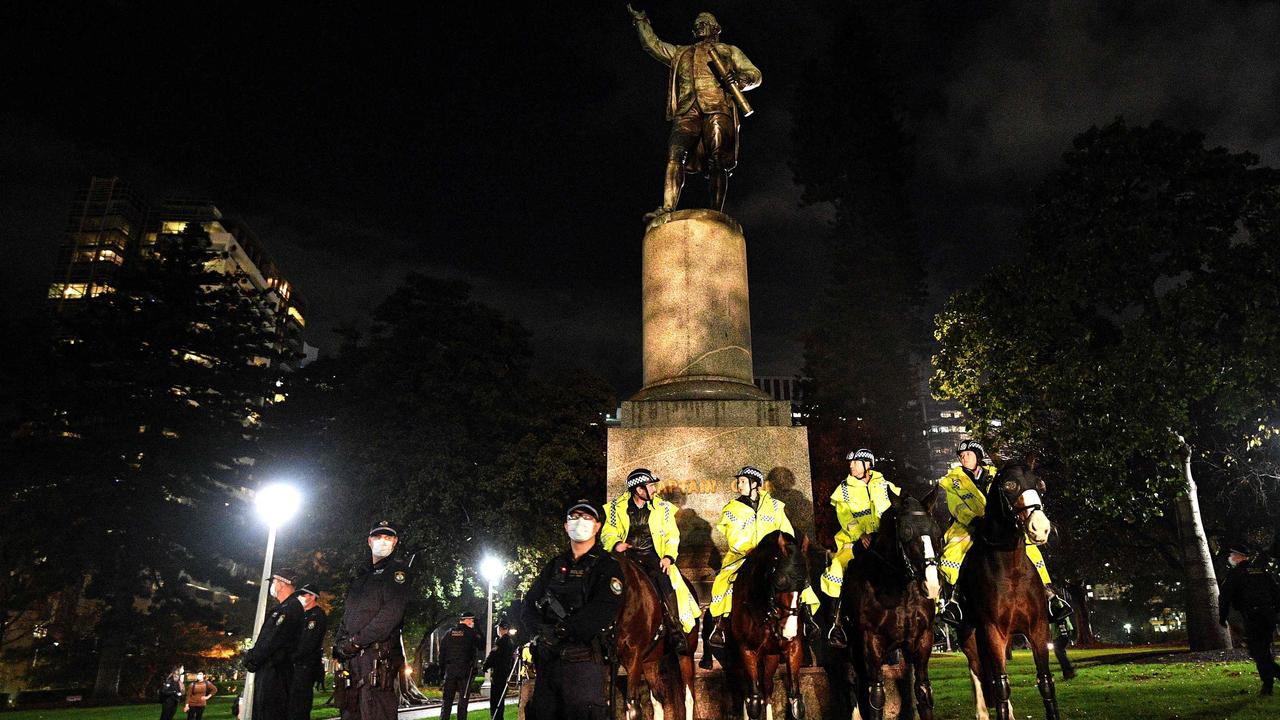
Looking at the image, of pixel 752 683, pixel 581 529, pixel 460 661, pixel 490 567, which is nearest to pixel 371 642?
pixel 581 529

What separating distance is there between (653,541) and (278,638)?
4.08m

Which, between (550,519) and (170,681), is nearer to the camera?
(170,681)

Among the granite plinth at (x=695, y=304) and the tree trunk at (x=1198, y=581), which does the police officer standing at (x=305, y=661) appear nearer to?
the granite plinth at (x=695, y=304)

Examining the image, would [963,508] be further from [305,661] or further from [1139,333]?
[1139,333]

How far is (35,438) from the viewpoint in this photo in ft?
95.6

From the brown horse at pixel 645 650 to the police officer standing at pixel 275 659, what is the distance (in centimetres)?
392

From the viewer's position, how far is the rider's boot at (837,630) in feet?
24.2

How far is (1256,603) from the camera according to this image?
10.8 meters

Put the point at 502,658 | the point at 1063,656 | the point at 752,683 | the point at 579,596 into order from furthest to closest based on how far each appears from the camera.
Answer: the point at 1063,656 → the point at 502,658 → the point at 752,683 → the point at 579,596

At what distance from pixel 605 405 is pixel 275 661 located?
2802 cm

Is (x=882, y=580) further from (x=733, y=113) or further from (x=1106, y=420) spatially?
(x=1106, y=420)

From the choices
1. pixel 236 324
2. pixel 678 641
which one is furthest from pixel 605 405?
pixel 678 641

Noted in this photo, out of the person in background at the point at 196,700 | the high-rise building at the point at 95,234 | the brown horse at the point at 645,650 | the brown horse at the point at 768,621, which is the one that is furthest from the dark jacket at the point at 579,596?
the high-rise building at the point at 95,234

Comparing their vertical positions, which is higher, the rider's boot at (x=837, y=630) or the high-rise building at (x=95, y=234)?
the high-rise building at (x=95, y=234)
